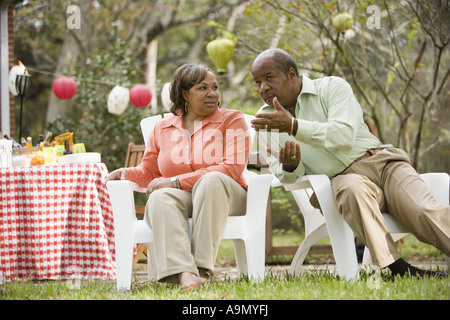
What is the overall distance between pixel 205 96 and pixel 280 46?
3.34 metres

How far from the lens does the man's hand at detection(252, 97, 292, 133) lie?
266 centimetres

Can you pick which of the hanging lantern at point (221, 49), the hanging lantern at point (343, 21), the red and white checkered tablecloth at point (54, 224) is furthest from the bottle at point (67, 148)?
the hanging lantern at point (343, 21)

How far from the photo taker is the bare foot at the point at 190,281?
255cm

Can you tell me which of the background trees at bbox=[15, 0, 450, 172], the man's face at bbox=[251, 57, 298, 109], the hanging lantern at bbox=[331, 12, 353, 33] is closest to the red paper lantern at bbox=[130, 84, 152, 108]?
the background trees at bbox=[15, 0, 450, 172]

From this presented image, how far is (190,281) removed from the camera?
2.57 metres

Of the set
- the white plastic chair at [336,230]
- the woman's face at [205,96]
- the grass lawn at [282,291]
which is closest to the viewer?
the grass lawn at [282,291]

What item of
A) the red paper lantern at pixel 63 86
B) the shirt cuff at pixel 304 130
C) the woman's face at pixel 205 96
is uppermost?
the red paper lantern at pixel 63 86

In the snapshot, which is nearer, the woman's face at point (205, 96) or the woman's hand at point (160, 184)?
the woman's hand at point (160, 184)

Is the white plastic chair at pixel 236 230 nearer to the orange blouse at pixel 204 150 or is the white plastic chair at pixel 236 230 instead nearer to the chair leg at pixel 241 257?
the orange blouse at pixel 204 150

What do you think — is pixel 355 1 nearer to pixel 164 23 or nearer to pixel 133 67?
pixel 133 67

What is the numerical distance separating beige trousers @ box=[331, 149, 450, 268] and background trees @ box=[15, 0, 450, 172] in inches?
78.7

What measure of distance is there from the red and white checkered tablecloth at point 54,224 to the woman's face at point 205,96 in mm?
1049

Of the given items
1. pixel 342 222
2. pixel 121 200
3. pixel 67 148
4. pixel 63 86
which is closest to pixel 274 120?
pixel 342 222
